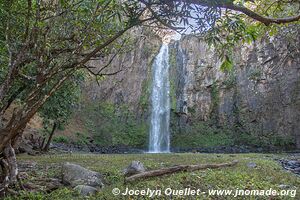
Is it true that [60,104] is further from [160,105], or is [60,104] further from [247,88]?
[247,88]

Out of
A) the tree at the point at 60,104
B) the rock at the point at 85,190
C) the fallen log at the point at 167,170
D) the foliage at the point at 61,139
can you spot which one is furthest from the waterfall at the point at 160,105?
the rock at the point at 85,190

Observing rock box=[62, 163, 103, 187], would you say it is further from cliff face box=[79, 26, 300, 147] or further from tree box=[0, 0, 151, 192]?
cliff face box=[79, 26, 300, 147]

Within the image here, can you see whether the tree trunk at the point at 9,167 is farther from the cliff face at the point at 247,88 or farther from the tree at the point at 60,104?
the cliff face at the point at 247,88

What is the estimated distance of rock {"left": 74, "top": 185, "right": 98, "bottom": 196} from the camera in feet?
18.5

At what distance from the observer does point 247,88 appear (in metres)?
26.1

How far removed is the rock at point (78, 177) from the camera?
6.35 meters

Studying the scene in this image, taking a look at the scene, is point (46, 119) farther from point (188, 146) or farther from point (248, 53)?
point (248, 53)

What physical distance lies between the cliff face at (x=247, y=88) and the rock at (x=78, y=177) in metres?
18.4

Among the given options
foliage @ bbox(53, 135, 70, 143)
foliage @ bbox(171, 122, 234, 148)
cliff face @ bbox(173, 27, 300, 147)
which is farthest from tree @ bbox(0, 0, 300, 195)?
foliage @ bbox(171, 122, 234, 148)

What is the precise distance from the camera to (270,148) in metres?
23.9

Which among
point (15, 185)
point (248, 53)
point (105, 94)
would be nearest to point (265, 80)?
point (248, 53)

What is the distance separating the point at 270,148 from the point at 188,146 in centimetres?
692

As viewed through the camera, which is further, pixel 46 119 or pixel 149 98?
pixel 149 98

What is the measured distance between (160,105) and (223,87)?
246 inches
